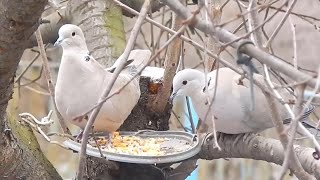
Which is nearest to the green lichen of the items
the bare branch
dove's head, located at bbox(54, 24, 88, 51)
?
dove's head, located at bbox(54, 24, 88, 51)

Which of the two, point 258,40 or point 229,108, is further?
point 229,108

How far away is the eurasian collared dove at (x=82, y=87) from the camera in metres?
Answer: 1.13

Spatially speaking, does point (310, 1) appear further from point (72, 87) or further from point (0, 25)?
point (0, 25)

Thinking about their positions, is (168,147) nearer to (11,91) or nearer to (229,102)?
(229,102)

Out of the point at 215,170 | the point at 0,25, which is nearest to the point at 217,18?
the point at 0,25

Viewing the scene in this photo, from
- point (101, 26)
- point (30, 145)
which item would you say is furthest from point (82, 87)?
point (101, 26)

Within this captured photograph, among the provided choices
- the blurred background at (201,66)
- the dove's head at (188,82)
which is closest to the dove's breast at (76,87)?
the dove's head at (188,82)

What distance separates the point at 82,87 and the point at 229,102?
0.85 feet

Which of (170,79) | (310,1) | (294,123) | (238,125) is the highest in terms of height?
(310,1)

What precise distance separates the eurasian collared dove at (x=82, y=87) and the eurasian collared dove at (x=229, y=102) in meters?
0.12

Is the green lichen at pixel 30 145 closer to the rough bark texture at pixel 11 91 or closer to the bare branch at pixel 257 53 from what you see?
the rough bark texture at pixel 11 91

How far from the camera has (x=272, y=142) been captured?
988 millimetres

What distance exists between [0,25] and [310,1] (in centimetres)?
132

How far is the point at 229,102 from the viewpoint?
109 centimetres
